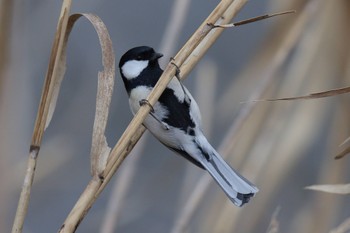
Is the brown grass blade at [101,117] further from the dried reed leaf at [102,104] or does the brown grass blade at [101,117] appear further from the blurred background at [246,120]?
the blurred background at [246,120]

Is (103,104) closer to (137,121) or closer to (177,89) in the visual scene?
(137,121)

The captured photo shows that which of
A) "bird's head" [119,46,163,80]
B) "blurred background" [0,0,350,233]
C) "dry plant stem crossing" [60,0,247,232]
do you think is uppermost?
"dry plant stem crossing" [60,0,247,232]

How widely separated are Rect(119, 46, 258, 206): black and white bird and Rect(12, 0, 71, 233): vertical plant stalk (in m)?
0.26

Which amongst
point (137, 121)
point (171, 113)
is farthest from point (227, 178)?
point (137, 121)

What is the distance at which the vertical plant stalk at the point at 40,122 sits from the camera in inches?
35.9

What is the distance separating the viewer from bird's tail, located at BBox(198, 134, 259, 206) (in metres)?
1.11

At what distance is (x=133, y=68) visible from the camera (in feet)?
4.17

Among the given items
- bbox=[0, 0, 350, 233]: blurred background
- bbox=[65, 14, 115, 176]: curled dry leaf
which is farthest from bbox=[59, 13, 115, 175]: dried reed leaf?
bbox=[0, 0, 350, 233]: blurred background

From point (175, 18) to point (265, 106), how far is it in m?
0.20

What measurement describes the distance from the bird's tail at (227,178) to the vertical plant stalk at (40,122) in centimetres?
29

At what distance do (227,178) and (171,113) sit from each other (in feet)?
0.47

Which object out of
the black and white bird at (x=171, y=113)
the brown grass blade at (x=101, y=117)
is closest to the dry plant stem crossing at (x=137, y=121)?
the brown grass blade at (x=101, y=117)

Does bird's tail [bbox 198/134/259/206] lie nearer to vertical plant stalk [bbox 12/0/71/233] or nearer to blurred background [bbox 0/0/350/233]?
blurred background [bbox 0/0/350/233]

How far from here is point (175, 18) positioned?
1.34m
